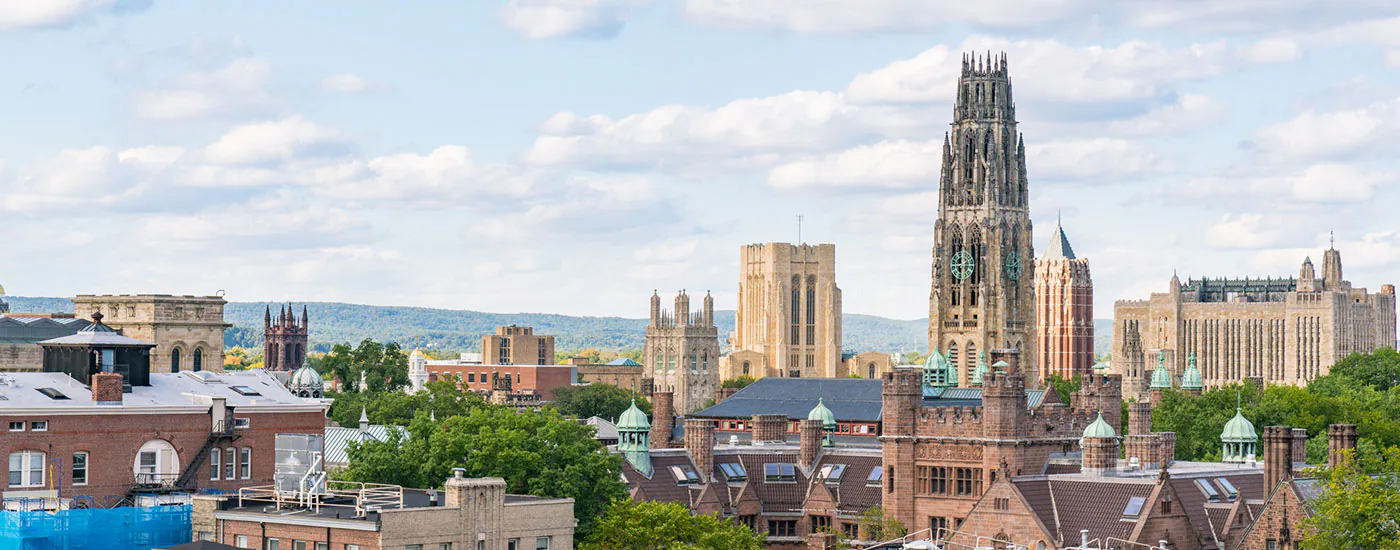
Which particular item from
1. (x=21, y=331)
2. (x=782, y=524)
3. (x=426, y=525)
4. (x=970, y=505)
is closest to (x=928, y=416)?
(x=970, y=505)

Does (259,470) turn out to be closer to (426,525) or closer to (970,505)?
(426,525)

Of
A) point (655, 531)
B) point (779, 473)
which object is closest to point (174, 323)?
point (779, 473)

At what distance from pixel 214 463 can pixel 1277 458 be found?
156ft

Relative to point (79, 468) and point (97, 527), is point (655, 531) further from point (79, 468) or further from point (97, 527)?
point (97, 527)

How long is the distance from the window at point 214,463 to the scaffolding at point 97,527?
11077 mm

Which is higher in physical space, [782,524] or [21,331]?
[21,331]

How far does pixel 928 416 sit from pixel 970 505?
5.16m

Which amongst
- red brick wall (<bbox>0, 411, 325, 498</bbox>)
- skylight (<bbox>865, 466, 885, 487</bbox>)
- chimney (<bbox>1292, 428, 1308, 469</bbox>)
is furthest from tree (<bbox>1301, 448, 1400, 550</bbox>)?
red brick wall (<bbox>0, 411, 325, 498</bbox>)

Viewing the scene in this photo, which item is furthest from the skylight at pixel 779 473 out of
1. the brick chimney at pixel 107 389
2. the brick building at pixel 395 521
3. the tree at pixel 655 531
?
the brick chimney at pixel 107 389

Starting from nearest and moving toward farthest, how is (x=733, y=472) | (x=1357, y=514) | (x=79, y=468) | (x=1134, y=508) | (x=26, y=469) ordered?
(x=1357, y=514) → (x=26, y=469) → (x=79, y=468) → (x=1134, y=508) → (x=733, y=472)

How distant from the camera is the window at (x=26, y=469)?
89.9m

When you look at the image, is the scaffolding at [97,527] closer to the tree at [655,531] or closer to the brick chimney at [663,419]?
the tree at [655,531]

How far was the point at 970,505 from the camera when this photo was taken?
4377 inches

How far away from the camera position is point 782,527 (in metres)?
124
